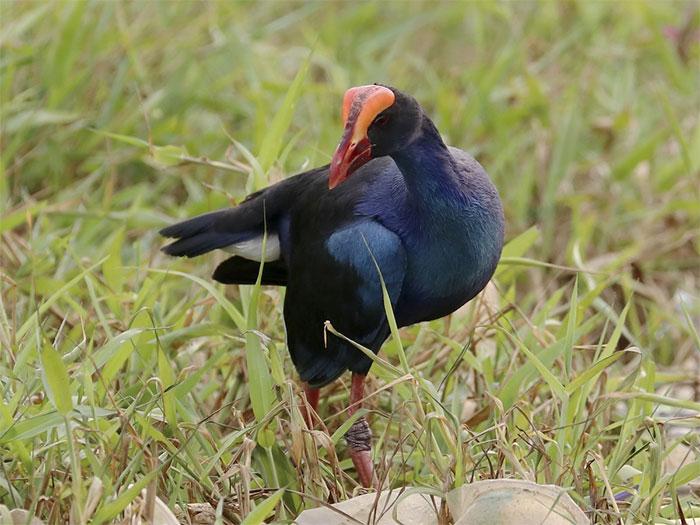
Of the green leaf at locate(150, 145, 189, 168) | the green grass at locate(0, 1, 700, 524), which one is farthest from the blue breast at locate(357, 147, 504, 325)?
the green leaf at locate(150, 145, 189, 168)

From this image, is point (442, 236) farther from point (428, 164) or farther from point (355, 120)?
point (355, 120)

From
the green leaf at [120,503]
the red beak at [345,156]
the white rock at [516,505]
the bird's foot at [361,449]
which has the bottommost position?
the bird's foot at [361,449]

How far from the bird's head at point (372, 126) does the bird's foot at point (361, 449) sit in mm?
508

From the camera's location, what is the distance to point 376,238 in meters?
2.34

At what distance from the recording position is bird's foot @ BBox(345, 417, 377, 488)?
8.05 ft

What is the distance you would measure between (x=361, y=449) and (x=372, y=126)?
0.64 m

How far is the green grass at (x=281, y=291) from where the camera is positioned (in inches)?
85.2

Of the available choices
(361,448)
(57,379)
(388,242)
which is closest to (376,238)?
(388,242)

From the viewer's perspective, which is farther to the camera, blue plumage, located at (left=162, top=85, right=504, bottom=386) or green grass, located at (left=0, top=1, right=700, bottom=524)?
blue plumage, located at (left=162, top=85, right=504, bottom=386)

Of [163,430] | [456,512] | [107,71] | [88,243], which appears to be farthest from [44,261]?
[456,512]

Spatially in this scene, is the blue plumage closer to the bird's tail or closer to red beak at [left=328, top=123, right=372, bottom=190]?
red beak at [left=328, top=123, right=372, bottom=190]

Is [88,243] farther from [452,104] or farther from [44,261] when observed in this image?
[452,104]

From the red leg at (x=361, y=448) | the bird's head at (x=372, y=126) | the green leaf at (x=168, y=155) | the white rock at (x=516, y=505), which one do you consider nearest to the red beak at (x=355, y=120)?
the bird's head at (x=372, y=126)

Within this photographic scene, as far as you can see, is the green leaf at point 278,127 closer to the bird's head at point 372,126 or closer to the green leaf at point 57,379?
the bird's head at point 372,126
